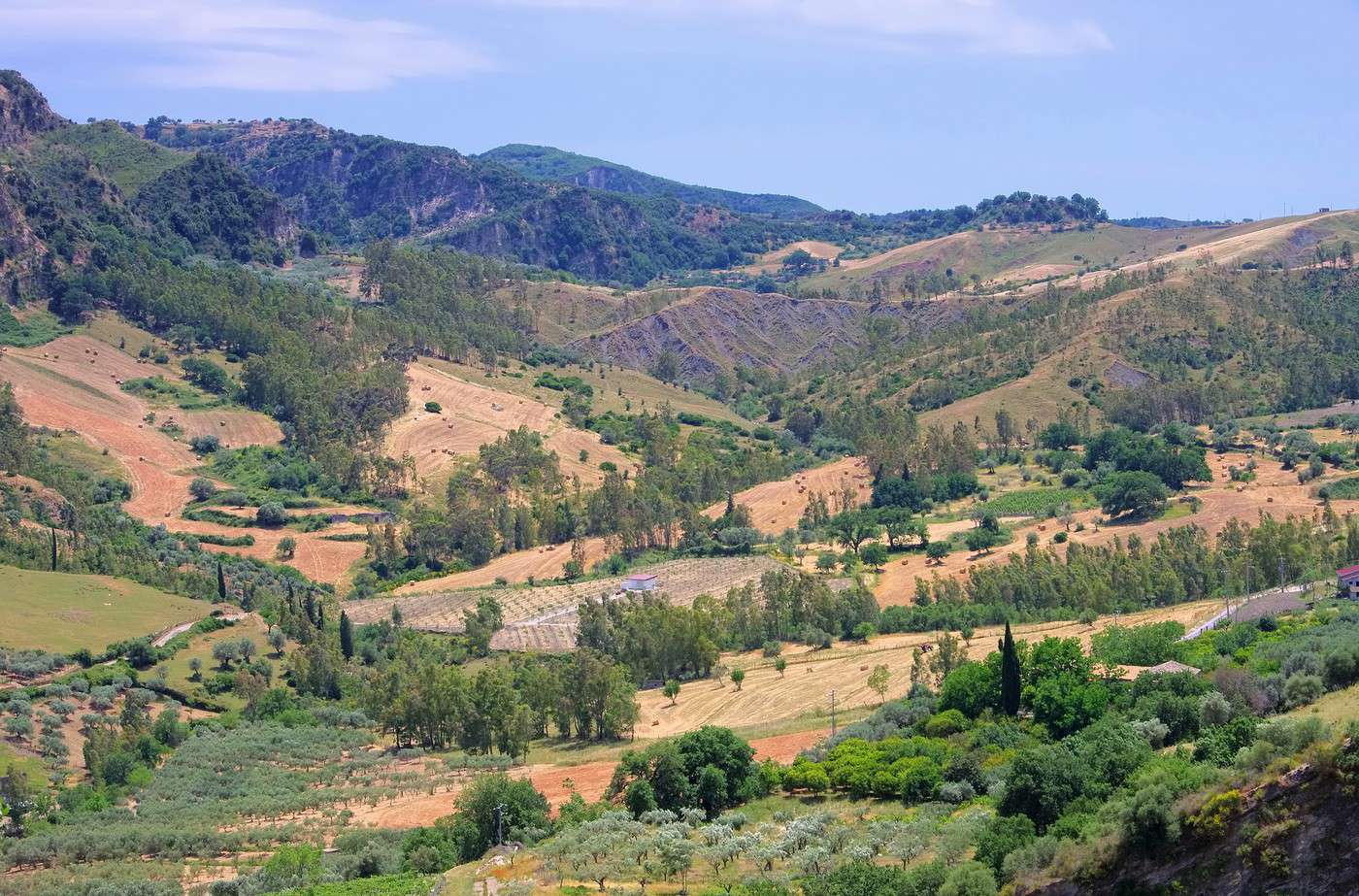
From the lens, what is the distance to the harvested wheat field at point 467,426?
5817 inches

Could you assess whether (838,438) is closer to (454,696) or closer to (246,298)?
(246,298)

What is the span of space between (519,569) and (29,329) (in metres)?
67.8

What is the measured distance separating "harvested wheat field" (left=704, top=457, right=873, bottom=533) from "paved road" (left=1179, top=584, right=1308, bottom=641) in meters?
48.9

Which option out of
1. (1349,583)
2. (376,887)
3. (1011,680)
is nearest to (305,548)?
(1011,680)

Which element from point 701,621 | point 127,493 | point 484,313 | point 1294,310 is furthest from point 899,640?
point 484,313

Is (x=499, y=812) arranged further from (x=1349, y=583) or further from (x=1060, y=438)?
(x=1060, y=438)

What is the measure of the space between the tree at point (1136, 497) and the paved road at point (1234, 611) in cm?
2774

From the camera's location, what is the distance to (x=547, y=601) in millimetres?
108688

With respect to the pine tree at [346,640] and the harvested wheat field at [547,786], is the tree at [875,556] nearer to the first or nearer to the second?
the pine tree at [346,640]

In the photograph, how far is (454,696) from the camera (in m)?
78.8

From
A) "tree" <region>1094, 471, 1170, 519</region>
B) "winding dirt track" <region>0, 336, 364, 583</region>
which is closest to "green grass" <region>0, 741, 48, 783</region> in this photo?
"winding dirt track" <region>0, 336, 364, 583</region>

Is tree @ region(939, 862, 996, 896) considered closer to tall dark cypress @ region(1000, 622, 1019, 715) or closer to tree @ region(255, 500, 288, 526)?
tall dark cypress @ region(1000, 622, 1019, 715)

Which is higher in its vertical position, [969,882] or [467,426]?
[467,426]

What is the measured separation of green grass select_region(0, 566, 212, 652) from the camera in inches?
3585
